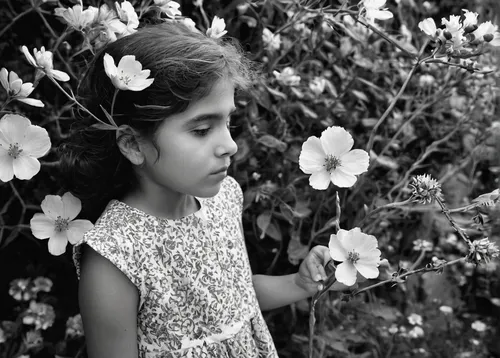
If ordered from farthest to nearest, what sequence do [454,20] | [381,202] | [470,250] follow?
[381,202]
[454,20]
[470,250]

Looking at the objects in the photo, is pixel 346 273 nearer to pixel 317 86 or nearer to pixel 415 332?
pixel 317 86

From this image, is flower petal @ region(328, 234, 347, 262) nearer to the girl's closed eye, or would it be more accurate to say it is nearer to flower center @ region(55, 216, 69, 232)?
the girl's closed eye

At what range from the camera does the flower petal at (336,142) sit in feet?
2.94

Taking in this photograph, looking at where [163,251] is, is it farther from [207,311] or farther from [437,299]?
[437,299]

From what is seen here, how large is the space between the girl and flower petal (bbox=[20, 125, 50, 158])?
0.39 ft

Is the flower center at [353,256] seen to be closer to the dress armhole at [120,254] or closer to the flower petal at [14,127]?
the dress armhole at [120,254]

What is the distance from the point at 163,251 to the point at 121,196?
146 mm

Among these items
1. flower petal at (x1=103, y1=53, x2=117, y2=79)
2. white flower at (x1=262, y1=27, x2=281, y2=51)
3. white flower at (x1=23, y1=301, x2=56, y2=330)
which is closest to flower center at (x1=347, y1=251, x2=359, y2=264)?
flower petal at (x1=103, y1=53, x2=117, y2=79)

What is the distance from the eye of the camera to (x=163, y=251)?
1.07 m

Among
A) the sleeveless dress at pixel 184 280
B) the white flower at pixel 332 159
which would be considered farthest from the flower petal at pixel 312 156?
the sleeveless dress at pixel 184 280

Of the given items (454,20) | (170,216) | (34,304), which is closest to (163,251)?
(170,216)

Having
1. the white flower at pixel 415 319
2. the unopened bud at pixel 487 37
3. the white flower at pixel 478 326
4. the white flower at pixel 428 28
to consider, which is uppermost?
the unopened bud at pixel 487 37

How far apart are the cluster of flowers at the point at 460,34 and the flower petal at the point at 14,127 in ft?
2.20

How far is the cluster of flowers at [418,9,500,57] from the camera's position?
957 millimetres
